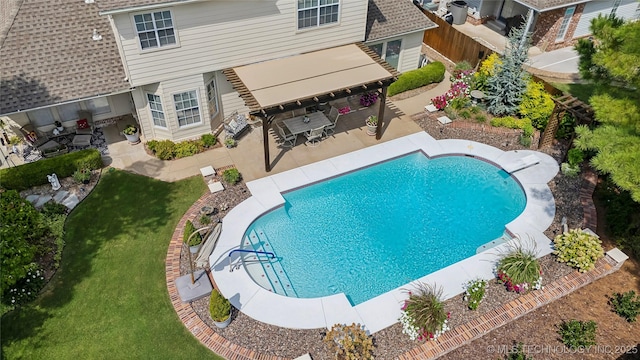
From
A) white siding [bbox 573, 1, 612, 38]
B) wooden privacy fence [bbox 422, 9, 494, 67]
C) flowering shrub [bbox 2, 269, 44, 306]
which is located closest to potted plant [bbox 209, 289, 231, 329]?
flowering shrub [bbox 2, 269, 44, 306]

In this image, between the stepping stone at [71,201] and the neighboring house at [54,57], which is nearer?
the neighboring house at [54,57]

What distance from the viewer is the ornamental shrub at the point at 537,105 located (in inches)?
880

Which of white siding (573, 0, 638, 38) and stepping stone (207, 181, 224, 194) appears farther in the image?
white siding (573, 0, 638, 38)

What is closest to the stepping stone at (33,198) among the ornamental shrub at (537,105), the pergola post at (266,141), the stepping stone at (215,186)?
the stepping stone at (215,186)

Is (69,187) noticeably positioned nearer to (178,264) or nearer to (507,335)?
(178,264)

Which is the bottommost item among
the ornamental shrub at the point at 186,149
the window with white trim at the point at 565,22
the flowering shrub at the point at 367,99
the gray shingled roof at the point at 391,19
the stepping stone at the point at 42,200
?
the stepping stone at the point at 42,200

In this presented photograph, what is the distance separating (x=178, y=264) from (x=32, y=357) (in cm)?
511

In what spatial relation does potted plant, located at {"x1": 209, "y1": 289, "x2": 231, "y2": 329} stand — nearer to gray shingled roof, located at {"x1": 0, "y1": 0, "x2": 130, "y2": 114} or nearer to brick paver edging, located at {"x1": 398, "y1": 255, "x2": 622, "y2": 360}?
brick paver edging, located at {"x1": 398, "y1": 255, "x2": 622, "y2": 360}

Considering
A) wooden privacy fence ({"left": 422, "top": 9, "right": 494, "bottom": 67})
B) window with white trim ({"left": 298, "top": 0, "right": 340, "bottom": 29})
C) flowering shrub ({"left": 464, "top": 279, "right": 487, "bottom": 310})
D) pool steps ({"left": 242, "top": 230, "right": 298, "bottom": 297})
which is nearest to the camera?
flowering shrub ({"left": 464, "top": 279, "right": 487, "bottom": 310})

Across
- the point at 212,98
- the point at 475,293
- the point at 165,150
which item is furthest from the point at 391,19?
the point at 475,293

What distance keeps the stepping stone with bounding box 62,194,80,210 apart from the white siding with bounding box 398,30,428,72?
1853 centimetres

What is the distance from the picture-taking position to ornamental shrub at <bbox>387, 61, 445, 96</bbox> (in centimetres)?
2527

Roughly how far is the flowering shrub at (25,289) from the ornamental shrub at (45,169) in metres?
4.99

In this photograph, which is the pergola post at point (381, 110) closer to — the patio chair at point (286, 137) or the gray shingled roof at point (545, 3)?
the patio chair at point (286, 137)
